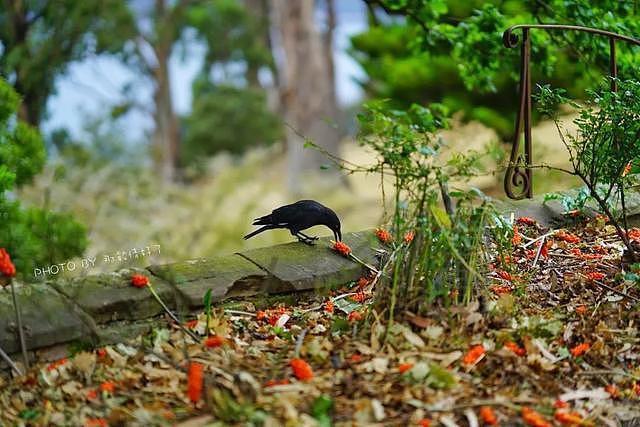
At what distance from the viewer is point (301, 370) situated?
196cm

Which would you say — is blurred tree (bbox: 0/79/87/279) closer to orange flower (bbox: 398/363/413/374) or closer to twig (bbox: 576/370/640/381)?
orange flower (bbox: 398/363/413/374)

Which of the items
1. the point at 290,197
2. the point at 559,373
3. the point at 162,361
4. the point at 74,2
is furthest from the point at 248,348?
the point at 290,197

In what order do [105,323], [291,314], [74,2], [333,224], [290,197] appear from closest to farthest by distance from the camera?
[105,323] → [291,314] → [333,224] → [74,2] → [290,197]

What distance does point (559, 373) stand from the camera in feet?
6.89

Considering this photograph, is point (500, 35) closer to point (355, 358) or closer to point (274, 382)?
point (355, 358)

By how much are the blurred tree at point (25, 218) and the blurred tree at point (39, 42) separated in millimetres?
2540

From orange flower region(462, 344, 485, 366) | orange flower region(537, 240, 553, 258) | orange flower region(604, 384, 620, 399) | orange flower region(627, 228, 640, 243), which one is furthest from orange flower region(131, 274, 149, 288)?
orange flower region(627, 228, 640, 243)

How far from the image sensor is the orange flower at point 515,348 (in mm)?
2131

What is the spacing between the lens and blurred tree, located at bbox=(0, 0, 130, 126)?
6754mm

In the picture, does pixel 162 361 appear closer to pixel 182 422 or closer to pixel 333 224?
pixel 182 422

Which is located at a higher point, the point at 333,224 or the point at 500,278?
the point at 333,224

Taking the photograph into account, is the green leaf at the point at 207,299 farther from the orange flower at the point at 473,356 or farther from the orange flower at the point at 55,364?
the orange flower at the point at 473,356

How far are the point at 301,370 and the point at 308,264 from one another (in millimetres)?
774

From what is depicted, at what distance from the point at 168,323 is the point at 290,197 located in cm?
856
